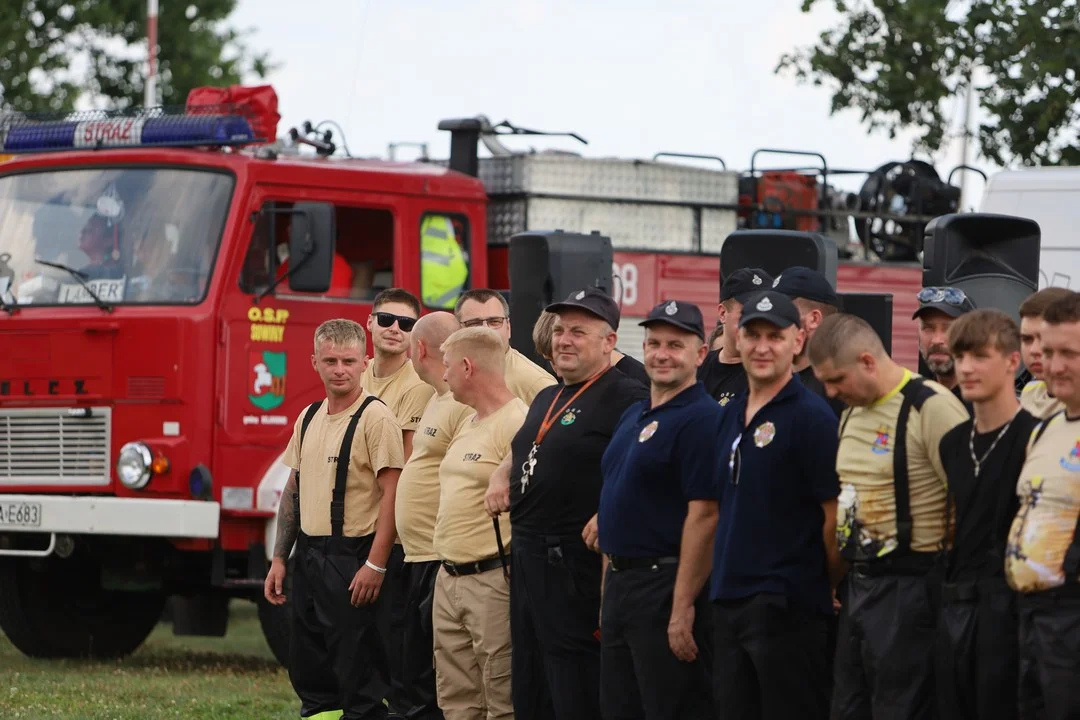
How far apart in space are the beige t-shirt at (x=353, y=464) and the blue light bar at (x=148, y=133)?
10.8 feet

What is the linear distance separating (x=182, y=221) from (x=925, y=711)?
6.60 metres

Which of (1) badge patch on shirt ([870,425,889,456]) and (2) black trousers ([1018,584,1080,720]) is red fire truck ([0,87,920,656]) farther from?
(2) black trousers ([1018,584,1080,720])

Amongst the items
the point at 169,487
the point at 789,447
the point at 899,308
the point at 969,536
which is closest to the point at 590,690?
Answer: the point at 789,447

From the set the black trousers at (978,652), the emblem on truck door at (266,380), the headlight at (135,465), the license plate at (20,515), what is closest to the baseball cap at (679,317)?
the black trousers at (978,652)

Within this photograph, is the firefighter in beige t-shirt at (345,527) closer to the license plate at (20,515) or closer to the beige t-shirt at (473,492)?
the beige t-shirt at (473,492)

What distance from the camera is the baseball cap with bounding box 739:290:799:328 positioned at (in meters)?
6.14

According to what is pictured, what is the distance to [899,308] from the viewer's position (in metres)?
13.5

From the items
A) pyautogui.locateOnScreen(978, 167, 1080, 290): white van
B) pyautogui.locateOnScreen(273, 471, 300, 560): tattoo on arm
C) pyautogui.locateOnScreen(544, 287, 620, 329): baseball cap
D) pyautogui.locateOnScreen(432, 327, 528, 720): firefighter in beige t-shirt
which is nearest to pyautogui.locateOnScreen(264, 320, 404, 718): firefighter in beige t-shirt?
pyautogui.locateOnScreen(273, 471, 300, 560): tattoo on arm

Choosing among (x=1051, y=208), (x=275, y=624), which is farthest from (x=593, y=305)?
(x=1051, y=208)

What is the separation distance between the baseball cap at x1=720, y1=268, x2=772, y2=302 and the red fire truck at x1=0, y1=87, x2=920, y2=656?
12.6 ft

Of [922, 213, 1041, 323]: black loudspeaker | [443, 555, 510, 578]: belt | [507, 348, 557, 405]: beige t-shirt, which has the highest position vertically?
[922, 213, 1041, 323]: black loudspeaker

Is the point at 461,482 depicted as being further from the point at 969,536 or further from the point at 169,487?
the point at 169,487

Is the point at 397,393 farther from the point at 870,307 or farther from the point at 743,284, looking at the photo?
the point at 870,307

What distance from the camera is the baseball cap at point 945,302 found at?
678 cm
